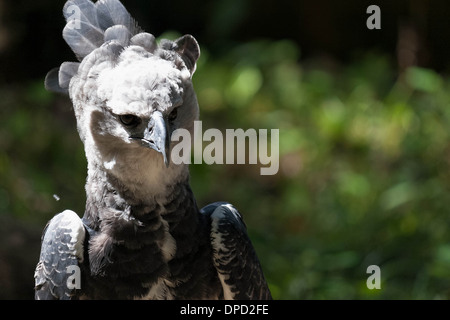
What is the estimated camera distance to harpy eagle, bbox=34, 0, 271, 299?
1.97 metres

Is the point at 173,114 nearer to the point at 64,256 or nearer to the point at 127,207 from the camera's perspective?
the point at 127,207

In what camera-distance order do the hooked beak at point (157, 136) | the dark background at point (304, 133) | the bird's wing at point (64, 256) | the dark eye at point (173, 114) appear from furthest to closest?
the dark background at point (304, 133) < the bird's wing at point (64, 256) < the dark eye at point (173, 114) < the hooked beak at point (157, 136)

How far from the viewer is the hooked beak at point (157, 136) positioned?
1.79 metres

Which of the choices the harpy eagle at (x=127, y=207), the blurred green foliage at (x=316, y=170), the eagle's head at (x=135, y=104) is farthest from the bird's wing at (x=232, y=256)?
the blurred green foliage at (x=316, y=170)

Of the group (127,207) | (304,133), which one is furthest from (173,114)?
(304,133)

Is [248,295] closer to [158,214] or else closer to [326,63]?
[158,214]

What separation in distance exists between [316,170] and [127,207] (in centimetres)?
280

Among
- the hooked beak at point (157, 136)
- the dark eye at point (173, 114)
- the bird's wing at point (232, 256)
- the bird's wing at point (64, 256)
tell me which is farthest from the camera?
the bird's wing at point (232, 256)

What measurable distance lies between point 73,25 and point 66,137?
2824 millimetres

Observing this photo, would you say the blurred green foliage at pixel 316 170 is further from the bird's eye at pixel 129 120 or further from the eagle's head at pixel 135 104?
the bird's eye at pixel 129 120

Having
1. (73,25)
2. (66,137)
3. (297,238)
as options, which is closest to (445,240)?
(297,238)

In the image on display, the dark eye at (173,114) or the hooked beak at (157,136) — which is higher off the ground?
the dark eye at (173,114)

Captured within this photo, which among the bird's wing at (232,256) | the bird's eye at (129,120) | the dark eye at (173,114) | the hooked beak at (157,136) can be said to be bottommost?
the bird's wing at (232,256)

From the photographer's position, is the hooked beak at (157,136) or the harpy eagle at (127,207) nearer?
the hooked beak at (157,136)
